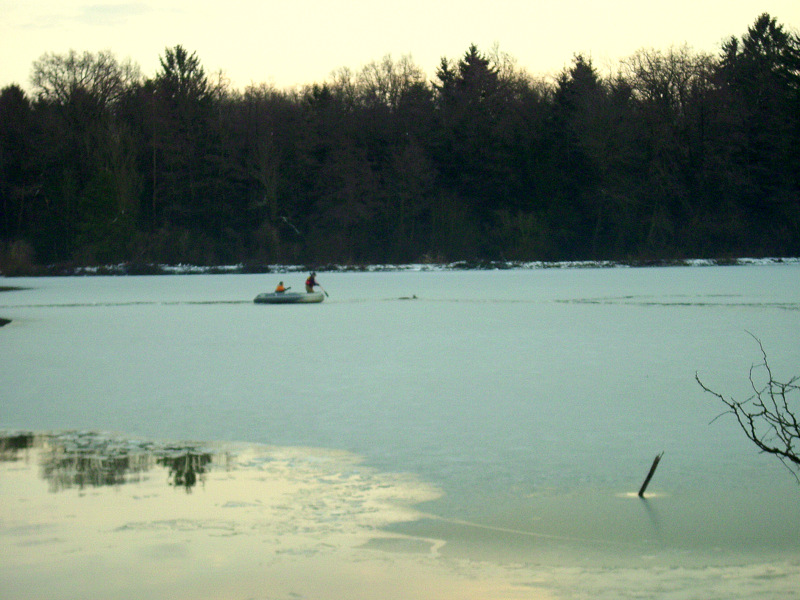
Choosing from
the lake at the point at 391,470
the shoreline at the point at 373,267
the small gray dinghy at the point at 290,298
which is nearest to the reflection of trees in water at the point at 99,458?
the lake at the point at 391,470

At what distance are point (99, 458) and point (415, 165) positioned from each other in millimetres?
43329

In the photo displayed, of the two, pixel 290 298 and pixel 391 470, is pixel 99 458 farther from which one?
pixel 290 298

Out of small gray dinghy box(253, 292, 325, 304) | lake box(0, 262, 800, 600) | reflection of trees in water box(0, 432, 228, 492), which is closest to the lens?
lake box(0, 262, 800, 600)

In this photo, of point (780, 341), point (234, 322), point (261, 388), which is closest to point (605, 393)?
point (261, 388)

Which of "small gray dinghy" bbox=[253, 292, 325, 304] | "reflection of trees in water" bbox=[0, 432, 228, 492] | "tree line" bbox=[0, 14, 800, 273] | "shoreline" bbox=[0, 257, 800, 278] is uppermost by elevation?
"tree line" bbox=[0, 14, 800, 273]

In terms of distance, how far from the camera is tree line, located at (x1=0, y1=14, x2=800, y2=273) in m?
46.5

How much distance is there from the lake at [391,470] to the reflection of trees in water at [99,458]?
0.09 ft

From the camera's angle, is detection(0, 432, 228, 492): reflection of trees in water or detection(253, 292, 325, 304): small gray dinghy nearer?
detection(0, 432, 228, 492): reflection of trees in water

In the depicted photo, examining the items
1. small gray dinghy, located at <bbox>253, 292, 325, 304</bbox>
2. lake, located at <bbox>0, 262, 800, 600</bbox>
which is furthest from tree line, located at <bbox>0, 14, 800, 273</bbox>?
lake, located at <bbox>0, 262, 800, 600</bbox>

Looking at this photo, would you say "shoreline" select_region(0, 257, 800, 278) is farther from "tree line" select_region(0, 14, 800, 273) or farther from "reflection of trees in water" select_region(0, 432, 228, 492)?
"reflection of trees in water" select_region(0, 432, 228, 492)

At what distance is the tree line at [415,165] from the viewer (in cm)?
4647

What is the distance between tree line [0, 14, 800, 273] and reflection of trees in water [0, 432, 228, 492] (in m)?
38.8

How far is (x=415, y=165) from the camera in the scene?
1949 inches

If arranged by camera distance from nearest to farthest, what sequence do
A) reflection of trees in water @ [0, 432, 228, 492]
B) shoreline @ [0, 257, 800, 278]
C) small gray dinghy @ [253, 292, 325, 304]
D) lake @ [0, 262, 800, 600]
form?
lake @ [0, 262, 800, 600]
reflection of trees in water @ [0, 432, 228, 492]
small gray dinghy @ [253, 292, 325, 304]
shoreline @ [0, 257, 800, 278]
